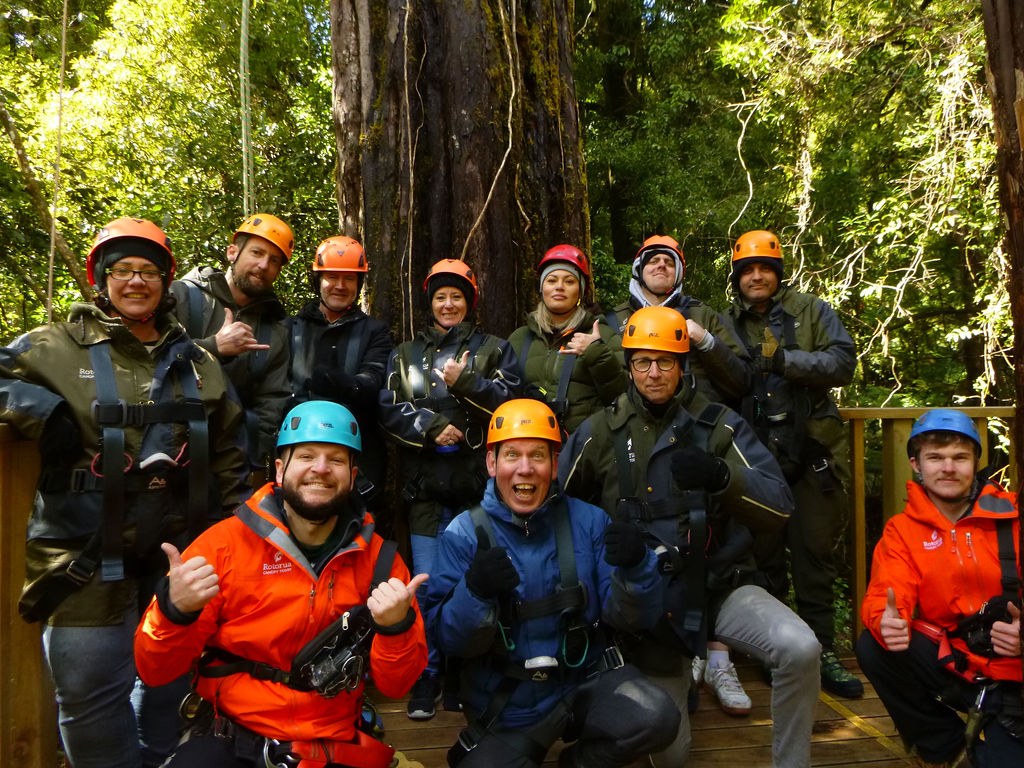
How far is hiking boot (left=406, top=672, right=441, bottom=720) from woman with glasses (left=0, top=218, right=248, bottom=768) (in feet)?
4.20

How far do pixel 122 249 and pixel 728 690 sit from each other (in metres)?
3.68

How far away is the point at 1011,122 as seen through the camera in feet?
8.93

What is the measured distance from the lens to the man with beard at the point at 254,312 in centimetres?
421

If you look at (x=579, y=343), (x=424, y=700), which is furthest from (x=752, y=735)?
(x=579, y=343)

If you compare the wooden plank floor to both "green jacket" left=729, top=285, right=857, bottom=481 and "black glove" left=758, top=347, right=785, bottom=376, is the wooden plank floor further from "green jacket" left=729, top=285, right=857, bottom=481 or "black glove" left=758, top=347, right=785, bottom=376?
"black glove" left=758, top=347, right=785, bottom=376

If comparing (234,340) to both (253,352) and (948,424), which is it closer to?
(253,352)

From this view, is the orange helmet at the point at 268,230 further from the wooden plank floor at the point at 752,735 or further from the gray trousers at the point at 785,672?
the gray trousers at the point at 785,672

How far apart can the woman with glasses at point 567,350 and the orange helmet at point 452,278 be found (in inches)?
16.3

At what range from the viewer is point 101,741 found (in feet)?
10.2

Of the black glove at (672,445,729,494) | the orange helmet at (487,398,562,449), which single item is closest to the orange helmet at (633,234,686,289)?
the black glove at (672,445,729,494)

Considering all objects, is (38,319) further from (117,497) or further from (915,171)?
(915,171)

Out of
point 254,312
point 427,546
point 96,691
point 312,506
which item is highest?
point 254,312

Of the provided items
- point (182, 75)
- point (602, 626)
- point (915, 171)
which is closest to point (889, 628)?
point (602, 626)

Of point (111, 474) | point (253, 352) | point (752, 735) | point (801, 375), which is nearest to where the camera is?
point (111, 474)
